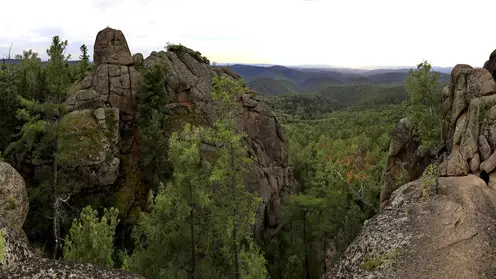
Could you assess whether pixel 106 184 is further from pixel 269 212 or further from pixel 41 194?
pixel 269 212

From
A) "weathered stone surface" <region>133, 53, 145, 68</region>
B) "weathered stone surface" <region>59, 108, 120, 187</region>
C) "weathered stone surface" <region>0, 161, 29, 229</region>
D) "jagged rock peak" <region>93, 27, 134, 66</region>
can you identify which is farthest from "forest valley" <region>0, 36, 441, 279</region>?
"weathered stone surface" <region>133, 53, 145, 68</region>

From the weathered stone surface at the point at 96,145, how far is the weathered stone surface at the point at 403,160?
3006cm

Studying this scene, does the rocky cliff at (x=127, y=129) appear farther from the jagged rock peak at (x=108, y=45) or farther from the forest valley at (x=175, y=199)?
the forest valley at (x=175, y=199)

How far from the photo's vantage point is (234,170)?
23547mm

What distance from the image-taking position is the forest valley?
77.5 ft

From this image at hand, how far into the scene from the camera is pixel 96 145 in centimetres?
→ 4100

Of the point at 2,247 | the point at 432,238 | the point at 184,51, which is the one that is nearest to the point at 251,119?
the point at 184,51

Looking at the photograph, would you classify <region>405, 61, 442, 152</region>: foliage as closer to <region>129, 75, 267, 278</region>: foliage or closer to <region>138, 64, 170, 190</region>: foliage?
<region>129, 75, 267, 278</region>: foliage

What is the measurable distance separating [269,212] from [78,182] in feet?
78.5

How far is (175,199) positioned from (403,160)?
1142 inches

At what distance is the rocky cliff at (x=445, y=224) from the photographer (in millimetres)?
15188

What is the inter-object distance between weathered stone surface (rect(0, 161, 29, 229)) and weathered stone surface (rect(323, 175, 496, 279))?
20273 millimetres

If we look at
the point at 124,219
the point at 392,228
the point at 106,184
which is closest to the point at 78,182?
the point at 106,184

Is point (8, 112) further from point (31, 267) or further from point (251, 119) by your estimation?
point (31, 267)
